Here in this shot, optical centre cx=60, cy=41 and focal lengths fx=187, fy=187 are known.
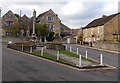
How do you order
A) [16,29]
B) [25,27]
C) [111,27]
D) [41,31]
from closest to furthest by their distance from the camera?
[111,27], [16,29], [41,31], [25,27]

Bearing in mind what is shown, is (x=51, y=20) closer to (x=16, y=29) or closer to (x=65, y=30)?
(x=65, y=30)

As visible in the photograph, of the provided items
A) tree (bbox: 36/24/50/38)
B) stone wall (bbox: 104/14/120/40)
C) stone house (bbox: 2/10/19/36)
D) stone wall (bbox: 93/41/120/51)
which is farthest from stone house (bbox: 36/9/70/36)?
stone wall (bbox: 93/41/120/51)

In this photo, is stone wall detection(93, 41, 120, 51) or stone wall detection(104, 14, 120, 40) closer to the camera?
stone wall detection(93, 41, 120, 51)

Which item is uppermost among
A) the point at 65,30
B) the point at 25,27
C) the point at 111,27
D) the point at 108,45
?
the point at 25,27

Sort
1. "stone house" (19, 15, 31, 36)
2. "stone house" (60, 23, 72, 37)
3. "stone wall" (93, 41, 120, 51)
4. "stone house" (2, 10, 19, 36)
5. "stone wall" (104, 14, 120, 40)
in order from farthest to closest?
"stone house" (60, 23, 72, 37) < "stone house" (2, 10, 19, 36) < "stone house" (19, 15, 31, 36) < "stone wall" (104, 14, 120, 40) < "stone wall" (93, 41, 120, 51)

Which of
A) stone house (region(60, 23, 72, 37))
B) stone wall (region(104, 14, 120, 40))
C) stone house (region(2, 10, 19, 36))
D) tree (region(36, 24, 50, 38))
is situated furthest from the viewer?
stone house (region(60, 23, 72, 37))

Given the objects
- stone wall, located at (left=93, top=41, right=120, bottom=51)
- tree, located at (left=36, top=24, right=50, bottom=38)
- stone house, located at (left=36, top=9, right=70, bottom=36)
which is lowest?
stone wall, located at (left=93, top=41, right=120, bottom=51)

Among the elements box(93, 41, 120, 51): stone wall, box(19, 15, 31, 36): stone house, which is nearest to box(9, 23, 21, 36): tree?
box(19, 15, 31, 36): stone house

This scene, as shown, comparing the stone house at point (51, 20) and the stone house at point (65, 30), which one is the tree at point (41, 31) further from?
the stone house at point (65, 30)

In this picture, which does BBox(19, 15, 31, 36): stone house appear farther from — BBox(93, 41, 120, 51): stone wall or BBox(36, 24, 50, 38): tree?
BBox(93, 41, 120, 51): stone wall

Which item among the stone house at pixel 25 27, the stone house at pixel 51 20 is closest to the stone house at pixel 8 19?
the stone house at pixel 25 27

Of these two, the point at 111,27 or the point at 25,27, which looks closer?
the point at 111,27

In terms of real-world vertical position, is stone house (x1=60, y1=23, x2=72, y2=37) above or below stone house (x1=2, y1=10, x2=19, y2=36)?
below

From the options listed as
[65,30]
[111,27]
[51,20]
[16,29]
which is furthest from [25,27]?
[111,27]
